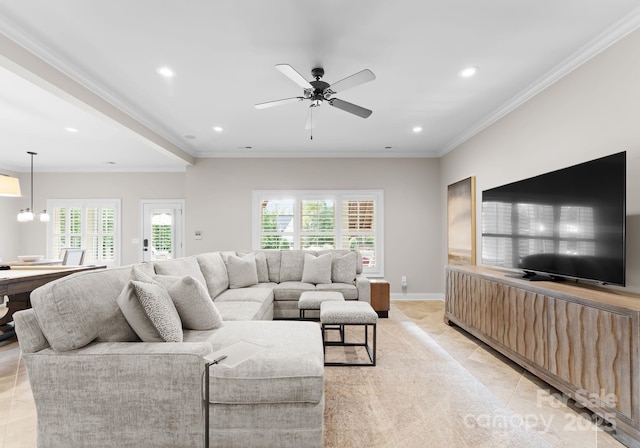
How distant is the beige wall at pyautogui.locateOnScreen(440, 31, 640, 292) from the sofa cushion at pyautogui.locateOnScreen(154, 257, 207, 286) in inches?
138

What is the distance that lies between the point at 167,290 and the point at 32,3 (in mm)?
2030

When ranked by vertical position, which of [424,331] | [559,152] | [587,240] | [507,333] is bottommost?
[424,331]

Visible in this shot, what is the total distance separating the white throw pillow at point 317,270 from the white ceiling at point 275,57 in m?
1.88

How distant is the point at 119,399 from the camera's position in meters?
1.58

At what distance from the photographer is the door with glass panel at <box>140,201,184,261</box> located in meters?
7.30

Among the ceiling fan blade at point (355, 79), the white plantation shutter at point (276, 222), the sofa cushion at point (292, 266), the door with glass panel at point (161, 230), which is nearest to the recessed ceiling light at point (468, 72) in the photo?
the ceiling fan blade at point (355, 79)

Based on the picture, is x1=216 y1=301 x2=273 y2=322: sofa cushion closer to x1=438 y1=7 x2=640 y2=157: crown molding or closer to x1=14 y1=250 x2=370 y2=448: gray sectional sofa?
x1=14 y1=250 x2=370 y2=448: gray sectional sofa

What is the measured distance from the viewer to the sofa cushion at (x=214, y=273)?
3.65 m

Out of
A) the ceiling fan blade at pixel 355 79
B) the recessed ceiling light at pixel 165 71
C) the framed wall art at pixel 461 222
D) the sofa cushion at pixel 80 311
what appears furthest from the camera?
the framed wall art at pixel 461 222

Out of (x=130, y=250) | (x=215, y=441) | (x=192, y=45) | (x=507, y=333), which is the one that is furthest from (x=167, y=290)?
(x=130, y=250)

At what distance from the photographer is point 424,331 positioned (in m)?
3.97

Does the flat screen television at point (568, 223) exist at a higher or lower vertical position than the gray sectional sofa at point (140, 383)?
higher

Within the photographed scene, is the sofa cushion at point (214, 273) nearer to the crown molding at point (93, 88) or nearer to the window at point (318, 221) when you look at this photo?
the crown molding at point (93, 88)

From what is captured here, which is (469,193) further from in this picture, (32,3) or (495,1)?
(32,3)
